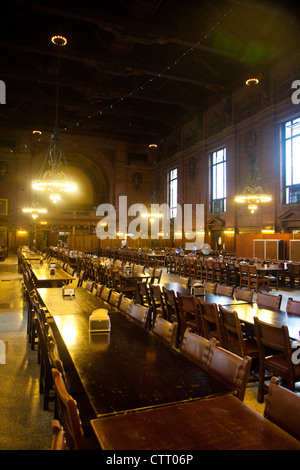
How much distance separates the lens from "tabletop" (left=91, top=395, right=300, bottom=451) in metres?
1.25

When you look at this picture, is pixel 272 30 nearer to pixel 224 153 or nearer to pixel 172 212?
pixel 224 153

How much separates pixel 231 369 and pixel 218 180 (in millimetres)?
17542

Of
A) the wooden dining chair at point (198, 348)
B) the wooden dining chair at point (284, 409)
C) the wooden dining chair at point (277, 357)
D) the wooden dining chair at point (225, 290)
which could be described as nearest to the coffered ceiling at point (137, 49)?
the wooden dining chair at point (225, 290)

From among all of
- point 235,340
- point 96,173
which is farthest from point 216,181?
point 235,340

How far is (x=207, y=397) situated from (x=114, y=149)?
25.7 m

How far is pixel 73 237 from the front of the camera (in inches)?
922

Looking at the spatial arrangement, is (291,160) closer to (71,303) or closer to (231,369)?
(71,303)

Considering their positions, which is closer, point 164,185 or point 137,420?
point 137,420

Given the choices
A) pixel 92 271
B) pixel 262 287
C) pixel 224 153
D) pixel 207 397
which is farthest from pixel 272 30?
pixel 207 397

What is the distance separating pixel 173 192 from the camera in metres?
24.1

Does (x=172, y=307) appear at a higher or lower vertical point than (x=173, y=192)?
lower

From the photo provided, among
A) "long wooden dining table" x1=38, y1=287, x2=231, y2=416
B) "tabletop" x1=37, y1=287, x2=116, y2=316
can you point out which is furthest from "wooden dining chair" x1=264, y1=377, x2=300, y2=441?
"tabletop" x1=37, y1=287, x2=116, y2=316

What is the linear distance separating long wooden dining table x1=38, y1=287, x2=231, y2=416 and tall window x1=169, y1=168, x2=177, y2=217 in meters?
21.0

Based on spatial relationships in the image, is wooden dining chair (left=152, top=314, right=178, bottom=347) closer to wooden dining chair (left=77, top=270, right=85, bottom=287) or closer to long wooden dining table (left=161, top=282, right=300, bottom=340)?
long wooden dining table (left=161, top=282, right=300, bottom=340)
